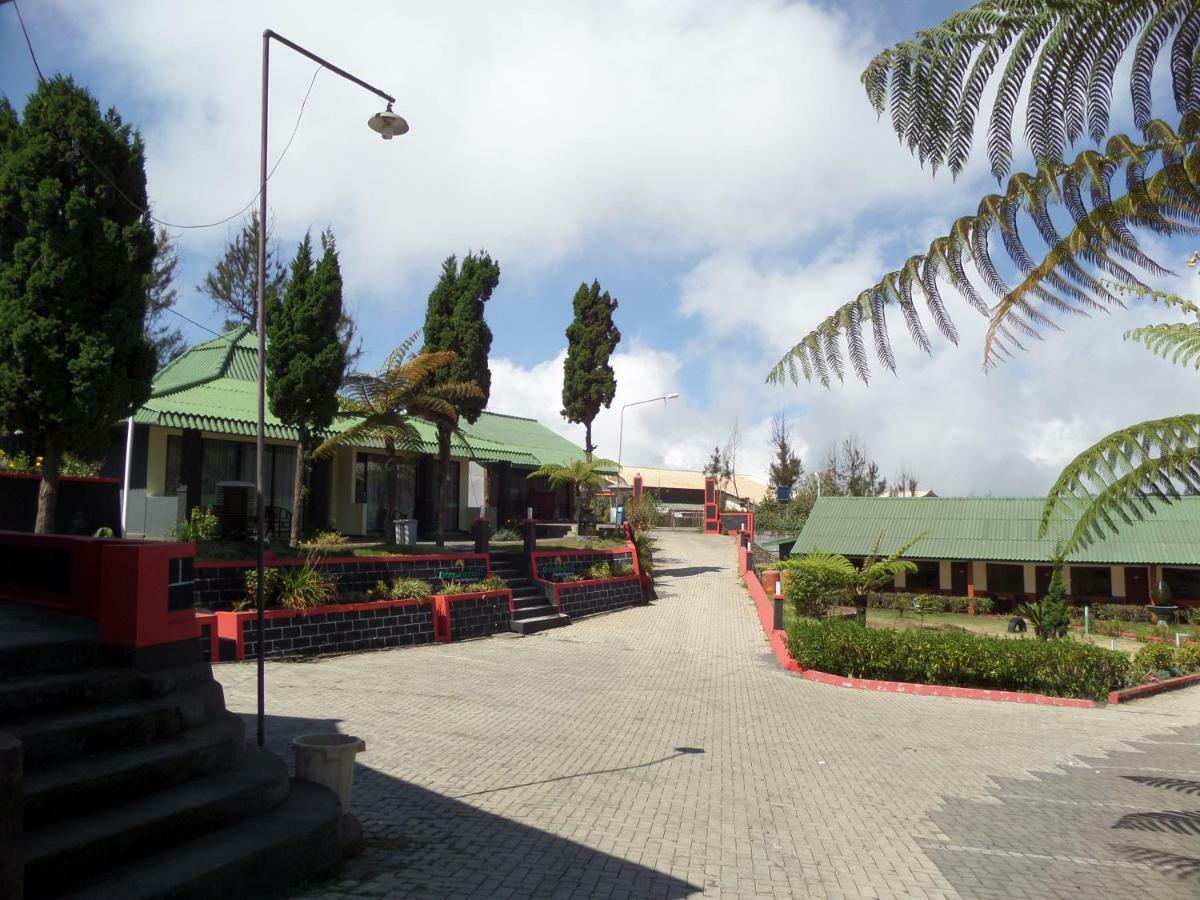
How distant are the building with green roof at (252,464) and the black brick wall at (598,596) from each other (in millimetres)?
4451

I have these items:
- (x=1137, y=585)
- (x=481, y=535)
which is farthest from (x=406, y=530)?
(x=1137, y=585)

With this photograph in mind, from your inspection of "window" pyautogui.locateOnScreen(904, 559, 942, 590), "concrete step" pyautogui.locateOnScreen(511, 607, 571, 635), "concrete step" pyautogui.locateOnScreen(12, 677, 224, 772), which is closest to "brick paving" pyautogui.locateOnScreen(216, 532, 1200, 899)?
"concrete step" pyautogui.locateOnScreen(12, 677, 224, 772)

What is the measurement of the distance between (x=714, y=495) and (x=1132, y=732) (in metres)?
35.2

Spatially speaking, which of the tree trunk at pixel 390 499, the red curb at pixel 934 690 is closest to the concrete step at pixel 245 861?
the red curb at pixel 934 690

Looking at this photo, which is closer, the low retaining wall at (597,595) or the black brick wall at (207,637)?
the black brick wall at (207,637)

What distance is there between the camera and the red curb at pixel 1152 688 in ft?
50.3

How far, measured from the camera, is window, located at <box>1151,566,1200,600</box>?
91.1 ft

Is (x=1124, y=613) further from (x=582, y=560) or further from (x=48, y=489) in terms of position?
(x=48, y=489)

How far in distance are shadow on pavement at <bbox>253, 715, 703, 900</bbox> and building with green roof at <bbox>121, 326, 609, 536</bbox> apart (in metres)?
11.2

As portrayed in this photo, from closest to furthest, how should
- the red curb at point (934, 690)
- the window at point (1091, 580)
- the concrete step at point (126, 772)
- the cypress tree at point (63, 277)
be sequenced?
the concrete step at point (126, 772) → the cypress tree at point (63, 277) → the red curb at point (934, 690) → the window at point (1091, 580)

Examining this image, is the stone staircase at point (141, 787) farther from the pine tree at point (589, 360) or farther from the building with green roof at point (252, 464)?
the pine tree at point (589, 360)

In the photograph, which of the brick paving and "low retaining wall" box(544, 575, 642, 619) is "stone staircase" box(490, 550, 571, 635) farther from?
the brick paving

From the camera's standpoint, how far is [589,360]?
29.8 metres

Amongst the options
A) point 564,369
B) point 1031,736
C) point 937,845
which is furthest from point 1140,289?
point 564,369
